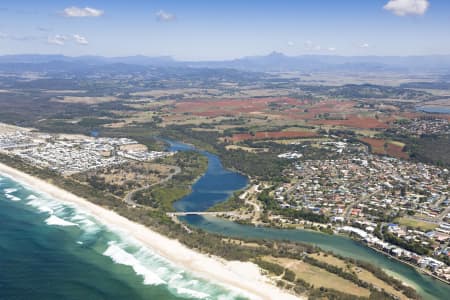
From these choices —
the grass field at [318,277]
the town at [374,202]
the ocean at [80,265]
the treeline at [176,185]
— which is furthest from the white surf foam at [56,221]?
the grass field at [318,277]

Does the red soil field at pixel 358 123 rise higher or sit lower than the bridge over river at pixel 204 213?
higher

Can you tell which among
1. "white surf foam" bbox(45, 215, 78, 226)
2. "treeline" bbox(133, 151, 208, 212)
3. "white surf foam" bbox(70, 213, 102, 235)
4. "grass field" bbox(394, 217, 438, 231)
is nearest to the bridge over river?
"treeline" bbox(133, 151, 208, 212)

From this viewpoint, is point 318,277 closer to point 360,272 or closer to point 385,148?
point 360,272

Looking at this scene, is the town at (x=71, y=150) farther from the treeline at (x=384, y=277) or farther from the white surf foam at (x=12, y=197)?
the treeline at (x=384, y=277)

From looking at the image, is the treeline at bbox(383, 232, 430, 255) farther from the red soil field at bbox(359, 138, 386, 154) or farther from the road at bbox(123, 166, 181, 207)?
the red soil field at bbox(359, 138, 386, 154)

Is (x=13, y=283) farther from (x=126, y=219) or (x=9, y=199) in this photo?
(x=9, y=199)

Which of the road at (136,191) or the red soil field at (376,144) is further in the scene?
the red soil field at (376,144)

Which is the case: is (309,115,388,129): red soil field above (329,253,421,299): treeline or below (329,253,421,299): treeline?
above
